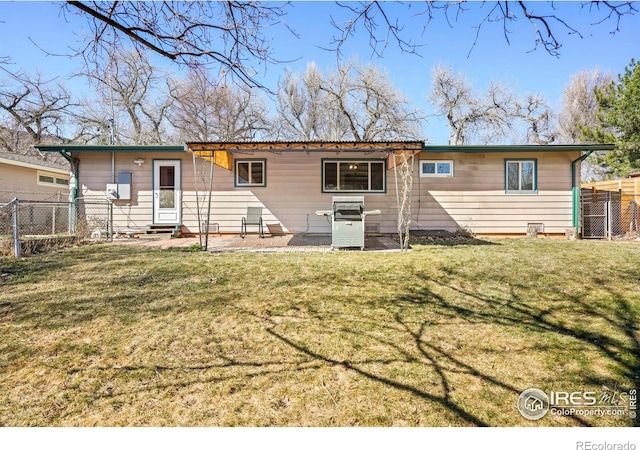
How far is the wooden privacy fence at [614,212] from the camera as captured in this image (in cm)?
892

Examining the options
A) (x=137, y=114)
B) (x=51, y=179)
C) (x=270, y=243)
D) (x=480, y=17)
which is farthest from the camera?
(x=137, y=114)

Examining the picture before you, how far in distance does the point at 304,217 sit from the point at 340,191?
125 centimetres

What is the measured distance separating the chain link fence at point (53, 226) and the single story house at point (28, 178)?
2049mm

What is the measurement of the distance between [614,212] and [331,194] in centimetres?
848

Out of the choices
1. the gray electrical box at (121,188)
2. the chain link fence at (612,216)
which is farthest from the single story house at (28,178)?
the chain link fence at (612,216)

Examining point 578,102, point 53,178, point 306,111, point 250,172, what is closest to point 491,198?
point 250,172

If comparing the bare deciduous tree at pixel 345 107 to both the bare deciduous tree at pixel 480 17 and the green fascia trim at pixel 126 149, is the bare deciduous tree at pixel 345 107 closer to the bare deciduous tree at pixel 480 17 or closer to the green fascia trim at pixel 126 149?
the green fascia trim at pixel 126 149

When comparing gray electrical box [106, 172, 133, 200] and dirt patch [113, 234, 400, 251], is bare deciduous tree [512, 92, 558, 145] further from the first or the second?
gray electrical box [106, 172, 133, 200]

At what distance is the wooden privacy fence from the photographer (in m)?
8.92

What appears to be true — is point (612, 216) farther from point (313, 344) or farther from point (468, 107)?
point (468, 107)

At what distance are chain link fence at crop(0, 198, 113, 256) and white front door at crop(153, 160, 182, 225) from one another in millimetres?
1205

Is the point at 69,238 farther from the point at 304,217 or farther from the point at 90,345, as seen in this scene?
the point at 90,345

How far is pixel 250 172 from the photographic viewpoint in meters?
9.06
